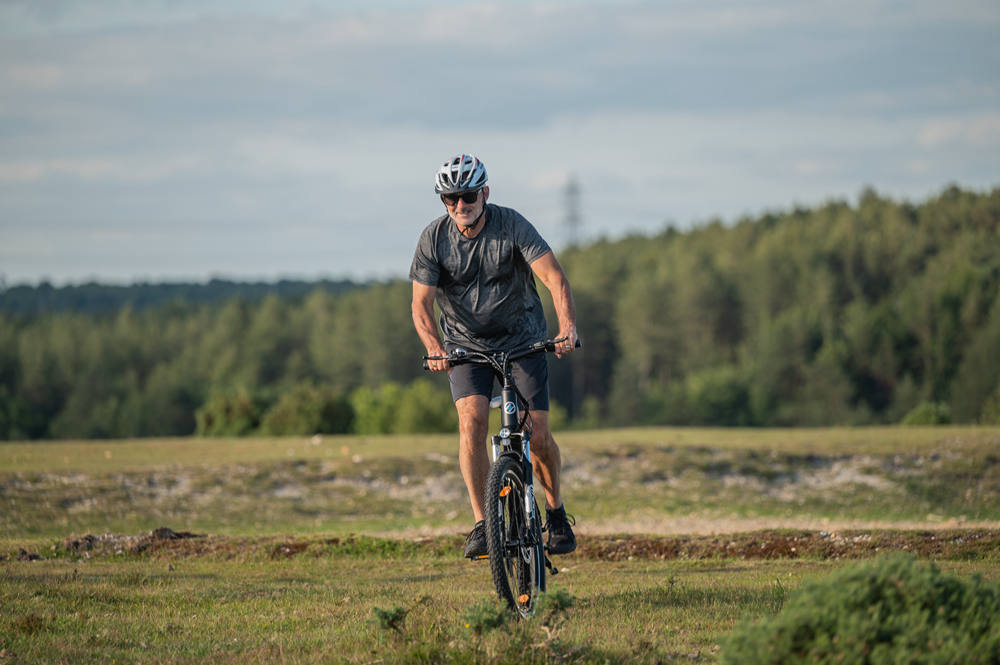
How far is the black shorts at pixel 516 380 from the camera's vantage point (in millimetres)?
7465

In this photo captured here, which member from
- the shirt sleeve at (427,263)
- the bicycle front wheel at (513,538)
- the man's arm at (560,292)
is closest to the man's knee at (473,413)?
the bicycle front wheel at (513,538)

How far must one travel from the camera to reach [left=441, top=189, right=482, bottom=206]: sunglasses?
738 cm

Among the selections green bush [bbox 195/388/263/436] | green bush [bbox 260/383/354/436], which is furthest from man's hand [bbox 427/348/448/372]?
green bush [bbox 195/388/263/436]

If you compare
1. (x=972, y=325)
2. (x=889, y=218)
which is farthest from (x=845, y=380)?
(x=889, y=218)

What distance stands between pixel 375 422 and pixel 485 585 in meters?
51.7

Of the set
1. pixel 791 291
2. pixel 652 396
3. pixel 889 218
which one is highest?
pixel 889 218

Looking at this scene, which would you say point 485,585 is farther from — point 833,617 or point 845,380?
point 845,380

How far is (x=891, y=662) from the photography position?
14.3ft

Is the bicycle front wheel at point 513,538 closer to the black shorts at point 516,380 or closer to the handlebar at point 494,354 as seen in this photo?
the black shorts at point 516,380

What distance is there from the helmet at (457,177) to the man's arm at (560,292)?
666 mm

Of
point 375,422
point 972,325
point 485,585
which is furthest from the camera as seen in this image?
point 972,325

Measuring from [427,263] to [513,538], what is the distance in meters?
1.94

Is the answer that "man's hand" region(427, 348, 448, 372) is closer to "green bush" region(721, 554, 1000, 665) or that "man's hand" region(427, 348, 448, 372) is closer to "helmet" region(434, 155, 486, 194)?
"helmet" region(434, 155, 486, 194)

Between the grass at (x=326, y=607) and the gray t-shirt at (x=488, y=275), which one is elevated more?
the gray t-shirt at (x=488, y=275)
